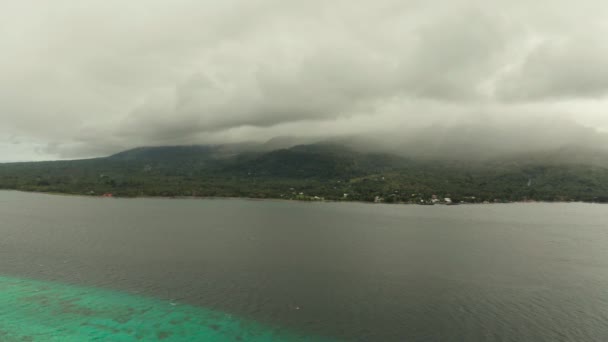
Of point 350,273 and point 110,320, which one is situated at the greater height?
point 110,320

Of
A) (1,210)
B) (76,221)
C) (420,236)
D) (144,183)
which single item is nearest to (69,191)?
(144,183)

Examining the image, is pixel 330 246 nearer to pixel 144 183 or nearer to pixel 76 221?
pixel 76 221

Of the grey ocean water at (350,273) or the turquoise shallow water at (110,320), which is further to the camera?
the grey ocean water at (350,273)

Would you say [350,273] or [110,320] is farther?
[350,273]

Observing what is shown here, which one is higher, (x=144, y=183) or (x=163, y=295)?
(x=144, y=183)

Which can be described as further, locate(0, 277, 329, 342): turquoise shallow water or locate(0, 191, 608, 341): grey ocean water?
locate(0, 191, 608, 341): grey ocean water
